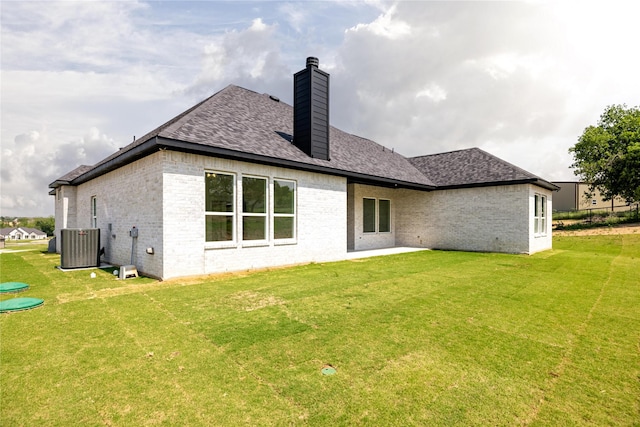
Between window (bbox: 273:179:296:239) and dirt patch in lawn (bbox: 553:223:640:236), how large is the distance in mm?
Answer: 22764

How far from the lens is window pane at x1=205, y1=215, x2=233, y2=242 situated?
330 inches

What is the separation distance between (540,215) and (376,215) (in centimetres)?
828

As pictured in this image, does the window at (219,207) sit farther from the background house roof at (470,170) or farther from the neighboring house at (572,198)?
the neighboring house at (572,198)

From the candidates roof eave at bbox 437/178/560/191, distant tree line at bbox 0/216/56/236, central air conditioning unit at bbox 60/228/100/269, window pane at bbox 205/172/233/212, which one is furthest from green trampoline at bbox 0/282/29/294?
distant tree line at bbox 0/216/56/236

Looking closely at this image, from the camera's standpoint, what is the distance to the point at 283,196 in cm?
1015

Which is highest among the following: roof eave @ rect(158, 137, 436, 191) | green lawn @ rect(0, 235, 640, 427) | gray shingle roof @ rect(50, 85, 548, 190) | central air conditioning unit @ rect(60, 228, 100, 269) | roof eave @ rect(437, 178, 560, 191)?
gray shingle roof @ rect(50, 85, 548, 190)

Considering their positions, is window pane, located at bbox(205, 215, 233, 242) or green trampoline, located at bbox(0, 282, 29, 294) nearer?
green trampoline, located at bbox(0, 282, 29, 294)

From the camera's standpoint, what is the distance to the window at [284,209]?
32.5 ft

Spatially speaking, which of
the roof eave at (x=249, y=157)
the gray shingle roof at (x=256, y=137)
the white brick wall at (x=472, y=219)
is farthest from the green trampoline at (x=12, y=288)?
the white brick wall at (x=472, y=219)

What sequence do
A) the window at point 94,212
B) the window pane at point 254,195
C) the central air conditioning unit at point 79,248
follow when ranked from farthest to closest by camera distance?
1. the window at point 94,212
2. the central air conditioning unit at point 79,248
3. the window pane at point 254,195

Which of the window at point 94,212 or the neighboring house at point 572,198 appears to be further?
the neighboring house at point 572,198

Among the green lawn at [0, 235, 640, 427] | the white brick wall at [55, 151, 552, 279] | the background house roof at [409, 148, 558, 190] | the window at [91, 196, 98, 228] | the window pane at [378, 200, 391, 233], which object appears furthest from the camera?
the window pane at [378, 200, 391, 233]

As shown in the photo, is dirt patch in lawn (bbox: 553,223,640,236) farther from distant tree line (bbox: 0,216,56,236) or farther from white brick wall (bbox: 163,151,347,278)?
distant tree line (bbox: 0,216,56,236)

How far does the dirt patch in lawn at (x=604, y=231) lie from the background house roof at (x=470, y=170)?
8827 mm
